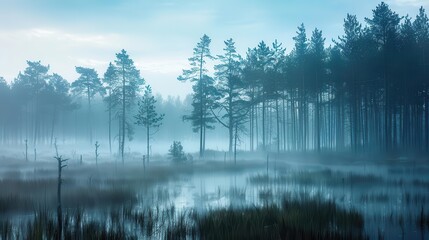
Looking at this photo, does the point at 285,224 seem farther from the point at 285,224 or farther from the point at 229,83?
the point at 229,83

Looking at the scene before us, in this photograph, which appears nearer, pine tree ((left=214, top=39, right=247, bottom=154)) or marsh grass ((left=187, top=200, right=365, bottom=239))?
marsh grass ((left=187, top=200, right=365, bottom=239))

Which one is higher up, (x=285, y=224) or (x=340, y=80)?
(x=340, y=80)

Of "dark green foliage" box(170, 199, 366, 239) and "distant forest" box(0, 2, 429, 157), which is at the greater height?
"distant forest" box(0, 2, 429, 157)

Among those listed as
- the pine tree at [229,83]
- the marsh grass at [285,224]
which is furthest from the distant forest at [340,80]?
the marsh grass at [285,224]

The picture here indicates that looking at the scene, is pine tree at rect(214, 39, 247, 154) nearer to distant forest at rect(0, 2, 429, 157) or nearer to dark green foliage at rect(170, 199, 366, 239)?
distant forest at rect(0, 2, 429, 157)

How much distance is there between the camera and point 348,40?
42.6 m

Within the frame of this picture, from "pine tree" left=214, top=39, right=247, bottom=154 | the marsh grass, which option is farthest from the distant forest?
the marsh grass

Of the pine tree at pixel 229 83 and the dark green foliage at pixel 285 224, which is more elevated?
the pine tree at pixel 229 83

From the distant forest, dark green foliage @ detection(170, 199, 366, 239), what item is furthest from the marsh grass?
the distant forest

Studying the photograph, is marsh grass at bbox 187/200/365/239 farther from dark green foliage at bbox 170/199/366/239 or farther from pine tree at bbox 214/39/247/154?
pine tree at bbox 214/39/247/154

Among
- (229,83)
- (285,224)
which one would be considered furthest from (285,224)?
(229,83)

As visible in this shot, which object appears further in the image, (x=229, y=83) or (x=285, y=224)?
(x=229, y=83)

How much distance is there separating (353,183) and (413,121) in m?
33.4

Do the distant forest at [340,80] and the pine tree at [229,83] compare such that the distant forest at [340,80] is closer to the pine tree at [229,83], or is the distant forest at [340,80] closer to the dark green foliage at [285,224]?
the pine tree at [229,83]
